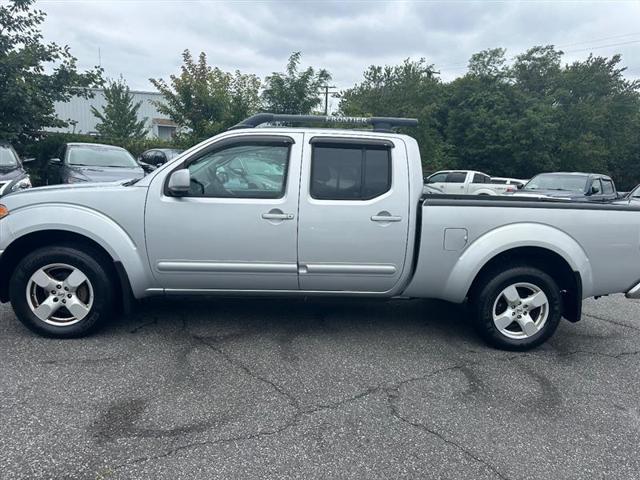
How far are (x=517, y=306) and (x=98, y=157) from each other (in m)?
9.42

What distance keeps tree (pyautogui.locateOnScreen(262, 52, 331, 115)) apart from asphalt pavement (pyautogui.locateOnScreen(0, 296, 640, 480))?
11074mm

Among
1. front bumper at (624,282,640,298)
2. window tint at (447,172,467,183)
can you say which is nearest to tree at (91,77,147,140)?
window tint at (447,172,467,183)

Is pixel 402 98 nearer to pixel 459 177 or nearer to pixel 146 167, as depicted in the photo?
pixel 459 177

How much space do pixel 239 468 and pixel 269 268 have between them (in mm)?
1749

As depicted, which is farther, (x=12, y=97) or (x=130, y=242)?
(x=12, y=97)

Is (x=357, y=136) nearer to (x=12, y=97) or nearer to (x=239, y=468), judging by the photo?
(x=239, y=468)

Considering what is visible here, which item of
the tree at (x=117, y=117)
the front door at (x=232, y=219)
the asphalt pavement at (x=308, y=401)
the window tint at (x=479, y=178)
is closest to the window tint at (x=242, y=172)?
the front door at (x=232, y=219)

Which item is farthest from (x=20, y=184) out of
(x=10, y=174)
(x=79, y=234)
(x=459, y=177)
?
(x=459, y=177)

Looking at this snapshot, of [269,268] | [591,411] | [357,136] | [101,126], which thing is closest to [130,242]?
[269,268]

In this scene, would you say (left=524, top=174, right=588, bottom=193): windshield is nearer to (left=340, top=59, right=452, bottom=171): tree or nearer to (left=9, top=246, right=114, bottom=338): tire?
(left=340, top=59, right=452, bottom=171): tree

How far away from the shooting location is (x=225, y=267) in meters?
3.83

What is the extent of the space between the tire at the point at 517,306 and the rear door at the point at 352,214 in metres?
0.80

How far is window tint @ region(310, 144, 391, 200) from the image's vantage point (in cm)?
387

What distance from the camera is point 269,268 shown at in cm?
384
